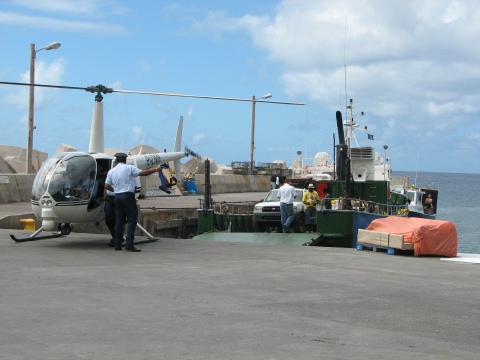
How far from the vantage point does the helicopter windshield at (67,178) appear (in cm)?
1430

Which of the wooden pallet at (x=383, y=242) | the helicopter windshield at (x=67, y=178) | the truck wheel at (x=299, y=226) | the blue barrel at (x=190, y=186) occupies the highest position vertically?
the helicopter windshield at (x=67, y=178)

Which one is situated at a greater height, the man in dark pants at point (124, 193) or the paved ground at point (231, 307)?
the man in dark pants at point (124, 193)

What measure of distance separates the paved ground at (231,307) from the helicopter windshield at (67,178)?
1.44m

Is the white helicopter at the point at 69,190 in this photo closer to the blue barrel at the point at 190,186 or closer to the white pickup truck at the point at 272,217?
the white pickup truck at the point at 272,217

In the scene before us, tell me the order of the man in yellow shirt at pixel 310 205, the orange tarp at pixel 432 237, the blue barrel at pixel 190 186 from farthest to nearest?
the blue barrel at pixel 190 186
the man in yellow shirt at pixel 310 205
the orange tarp at pixel 432 237

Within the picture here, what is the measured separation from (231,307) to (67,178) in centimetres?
752

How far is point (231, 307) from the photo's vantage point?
7883 millimetres

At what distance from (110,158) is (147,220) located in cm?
1195

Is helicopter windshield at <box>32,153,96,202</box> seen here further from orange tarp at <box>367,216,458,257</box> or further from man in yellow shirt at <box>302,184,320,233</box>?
man in yellow shirt at <box>302,184,320,233</box>

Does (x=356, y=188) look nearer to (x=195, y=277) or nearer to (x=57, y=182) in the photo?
(x=57, y=182)

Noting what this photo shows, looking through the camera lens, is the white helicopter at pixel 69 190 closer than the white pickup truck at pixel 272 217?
Yes

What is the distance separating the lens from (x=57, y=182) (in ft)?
47.0

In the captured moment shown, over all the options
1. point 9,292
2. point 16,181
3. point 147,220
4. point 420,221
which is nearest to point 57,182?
point 9,292

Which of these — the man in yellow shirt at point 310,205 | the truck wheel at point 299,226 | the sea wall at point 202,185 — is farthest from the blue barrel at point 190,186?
the man in yellow shirt at point 310,205
